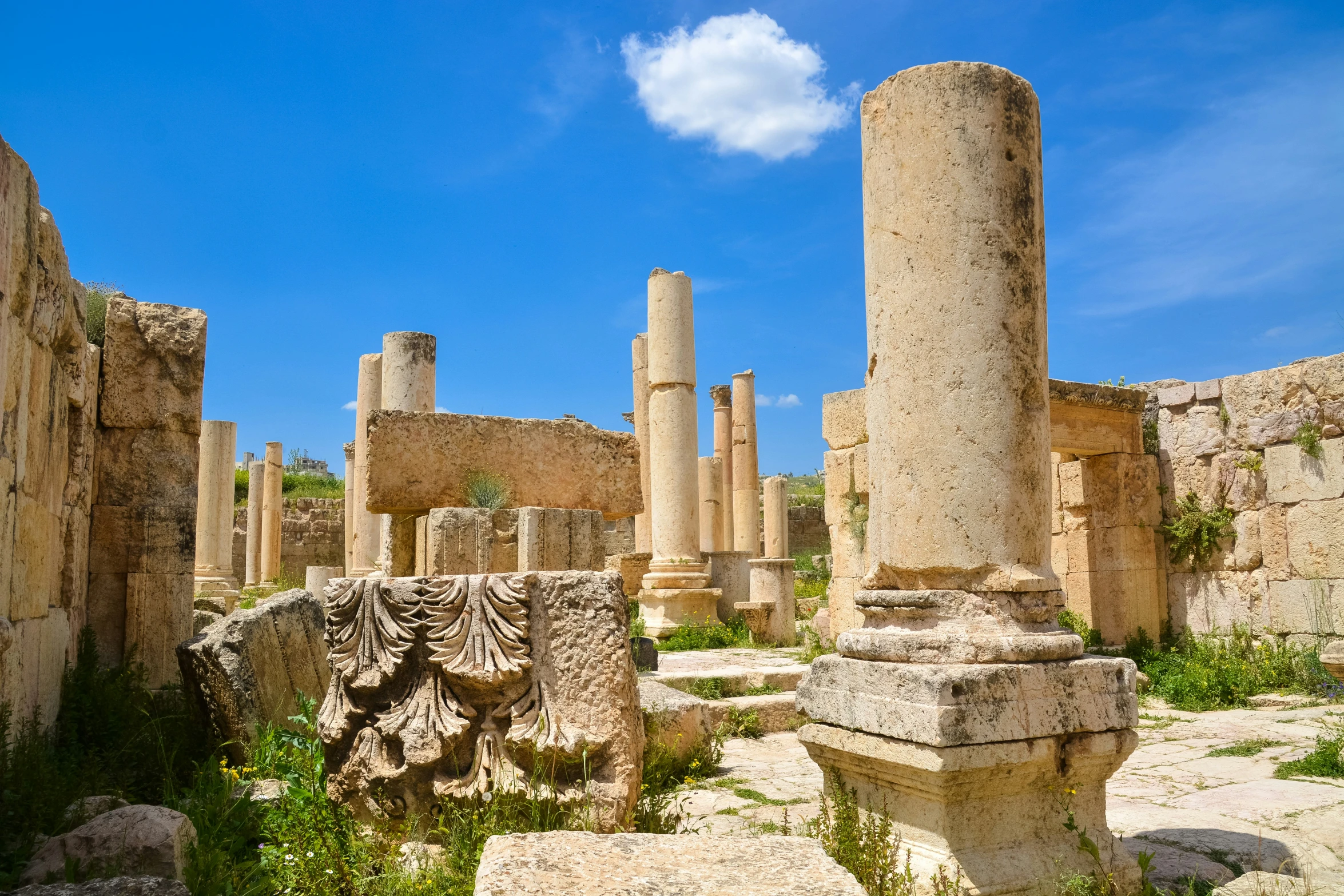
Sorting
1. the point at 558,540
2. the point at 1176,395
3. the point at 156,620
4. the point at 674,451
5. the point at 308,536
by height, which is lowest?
the point at 156,620

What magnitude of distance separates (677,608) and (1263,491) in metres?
7.06

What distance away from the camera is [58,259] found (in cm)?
528

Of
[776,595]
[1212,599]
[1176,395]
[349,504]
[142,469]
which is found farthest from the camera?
[349,504]

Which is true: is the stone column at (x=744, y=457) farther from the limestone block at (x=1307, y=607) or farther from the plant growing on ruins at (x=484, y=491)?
the plant growing on ruins at (x=484, y=491)

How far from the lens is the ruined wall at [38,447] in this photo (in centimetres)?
418

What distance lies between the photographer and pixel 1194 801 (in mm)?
5312

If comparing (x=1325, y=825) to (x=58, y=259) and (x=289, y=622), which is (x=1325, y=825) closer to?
(x=289, y=622)

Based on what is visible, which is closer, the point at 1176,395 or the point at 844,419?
the point at 1176,395

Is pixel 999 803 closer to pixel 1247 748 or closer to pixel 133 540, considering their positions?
pixel 1247 748

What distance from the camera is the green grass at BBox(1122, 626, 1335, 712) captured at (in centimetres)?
Answer: 854

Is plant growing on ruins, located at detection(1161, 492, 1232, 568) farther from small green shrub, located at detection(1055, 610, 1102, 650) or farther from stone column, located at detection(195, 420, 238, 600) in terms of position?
stone column, located at detection(195, 420, 238, 600)

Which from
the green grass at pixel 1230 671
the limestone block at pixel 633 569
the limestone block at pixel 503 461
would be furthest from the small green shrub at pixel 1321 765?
the limestone block at pixel 633 569

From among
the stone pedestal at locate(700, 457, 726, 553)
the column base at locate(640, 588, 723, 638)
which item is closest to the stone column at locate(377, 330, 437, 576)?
the column base at locate(640, 588, 723, 638)

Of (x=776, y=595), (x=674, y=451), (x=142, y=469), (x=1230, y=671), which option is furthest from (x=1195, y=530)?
(x=142, y=469)
